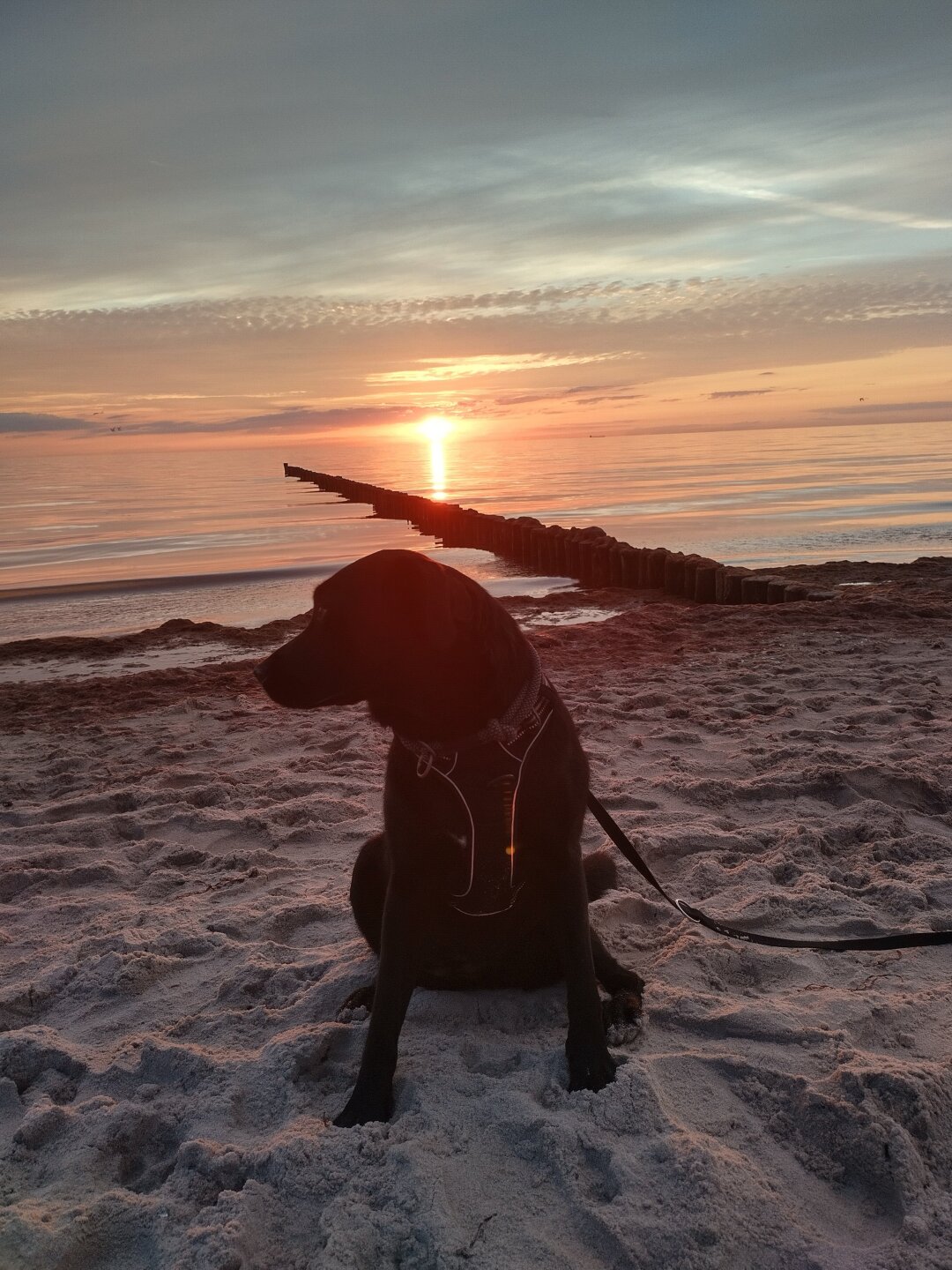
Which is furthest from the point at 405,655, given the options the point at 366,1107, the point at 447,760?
the point at 366,1107

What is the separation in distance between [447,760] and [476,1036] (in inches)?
36.2

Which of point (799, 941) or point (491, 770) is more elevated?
point (491, 770)

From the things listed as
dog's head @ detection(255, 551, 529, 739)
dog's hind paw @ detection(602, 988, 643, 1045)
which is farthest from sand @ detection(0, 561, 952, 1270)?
dog's head @ detection(255, 551, 529, 739)

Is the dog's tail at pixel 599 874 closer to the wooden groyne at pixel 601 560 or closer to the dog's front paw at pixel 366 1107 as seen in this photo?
the dog's front paw at pixel 366 1107

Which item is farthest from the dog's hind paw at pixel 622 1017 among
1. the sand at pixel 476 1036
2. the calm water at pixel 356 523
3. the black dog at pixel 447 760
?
the calm water at pixel 356 523

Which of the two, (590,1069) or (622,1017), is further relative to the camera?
(622,1017)

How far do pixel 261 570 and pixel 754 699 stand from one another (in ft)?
39.9

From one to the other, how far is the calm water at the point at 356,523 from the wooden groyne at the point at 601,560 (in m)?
0.73

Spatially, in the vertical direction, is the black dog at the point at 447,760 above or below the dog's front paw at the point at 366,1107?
above

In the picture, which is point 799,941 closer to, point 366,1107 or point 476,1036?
point 476,1036

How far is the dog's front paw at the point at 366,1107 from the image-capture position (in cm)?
257

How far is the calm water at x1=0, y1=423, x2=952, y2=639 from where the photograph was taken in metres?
15.2

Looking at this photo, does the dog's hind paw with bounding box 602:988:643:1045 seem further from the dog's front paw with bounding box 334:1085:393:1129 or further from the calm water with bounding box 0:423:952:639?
the calm water with bounding box 0:423:952:639

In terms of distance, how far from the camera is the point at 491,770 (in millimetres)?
2723
